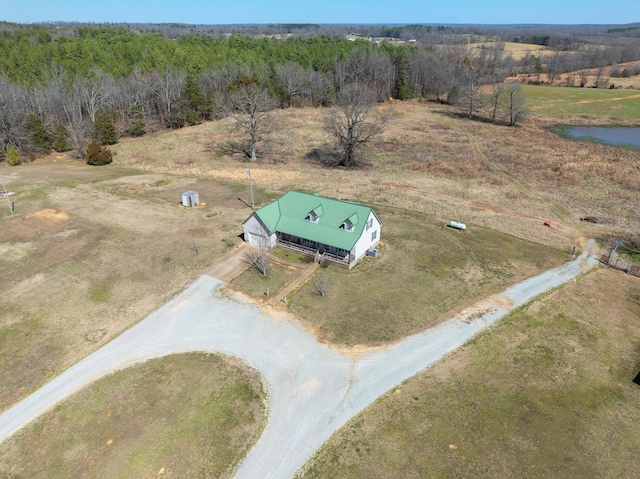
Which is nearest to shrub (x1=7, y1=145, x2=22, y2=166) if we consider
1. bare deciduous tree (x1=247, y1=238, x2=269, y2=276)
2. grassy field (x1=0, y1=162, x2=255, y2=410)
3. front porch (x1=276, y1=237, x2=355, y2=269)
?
grassy field (x1=0, y1=162, x2=255, y2=410)

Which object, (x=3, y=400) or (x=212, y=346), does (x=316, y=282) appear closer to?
(x=212, y=346)

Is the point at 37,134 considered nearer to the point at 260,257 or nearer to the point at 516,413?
the point at 260,257

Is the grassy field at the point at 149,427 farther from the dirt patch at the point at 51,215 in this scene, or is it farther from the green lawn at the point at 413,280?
the dirt patch at the point at 51,215

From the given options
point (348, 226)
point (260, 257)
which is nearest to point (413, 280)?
point (348, 226)

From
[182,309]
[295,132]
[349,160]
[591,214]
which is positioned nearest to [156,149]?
[295,132]

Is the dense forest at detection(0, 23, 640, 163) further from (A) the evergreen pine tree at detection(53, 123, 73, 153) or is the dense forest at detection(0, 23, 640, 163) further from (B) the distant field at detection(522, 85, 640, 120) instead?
(B) the distant field at detection(522, 85, 640, 120)

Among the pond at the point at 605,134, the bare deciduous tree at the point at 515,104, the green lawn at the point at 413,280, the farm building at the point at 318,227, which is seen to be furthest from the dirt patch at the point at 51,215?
the pond at the point at 605,134
